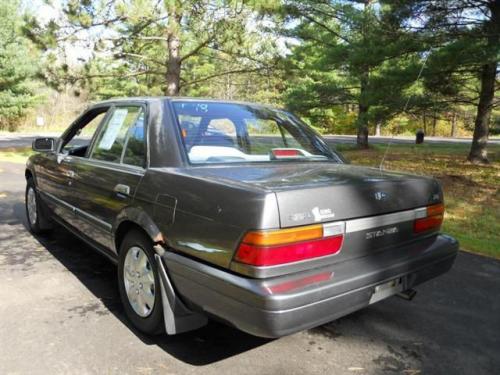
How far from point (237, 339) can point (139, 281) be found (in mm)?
763

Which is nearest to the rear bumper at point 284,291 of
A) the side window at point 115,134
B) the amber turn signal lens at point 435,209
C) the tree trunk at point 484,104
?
the amber turn signal lens at point 435,209

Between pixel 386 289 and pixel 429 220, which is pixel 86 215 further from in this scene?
pixel 429 220

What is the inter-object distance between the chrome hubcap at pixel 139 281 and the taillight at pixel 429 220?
1.76 meters

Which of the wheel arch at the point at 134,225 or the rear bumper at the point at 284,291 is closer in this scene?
the rear bumper at the point at 284,291

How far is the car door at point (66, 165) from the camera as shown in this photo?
4.12 m

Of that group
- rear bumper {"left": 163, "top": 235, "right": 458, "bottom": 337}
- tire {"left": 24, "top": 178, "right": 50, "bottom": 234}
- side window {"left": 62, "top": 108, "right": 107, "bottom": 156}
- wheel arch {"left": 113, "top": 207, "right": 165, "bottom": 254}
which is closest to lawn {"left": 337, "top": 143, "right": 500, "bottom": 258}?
rear bumper {"left": 163, "top": 235, "right": 458, "bottom": 337}

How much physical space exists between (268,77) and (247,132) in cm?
1016

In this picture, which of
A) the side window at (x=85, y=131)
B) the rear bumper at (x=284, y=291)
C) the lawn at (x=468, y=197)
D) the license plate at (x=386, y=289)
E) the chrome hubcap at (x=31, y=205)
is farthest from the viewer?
the lawn at (x=468, y=197)

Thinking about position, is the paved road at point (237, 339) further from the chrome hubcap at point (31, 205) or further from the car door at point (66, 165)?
the chrome hubcap at point (31, 205)

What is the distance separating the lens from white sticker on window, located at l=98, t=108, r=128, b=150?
3.61m

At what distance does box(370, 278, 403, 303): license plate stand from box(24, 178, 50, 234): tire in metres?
3.88

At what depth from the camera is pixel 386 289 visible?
271 centimetres

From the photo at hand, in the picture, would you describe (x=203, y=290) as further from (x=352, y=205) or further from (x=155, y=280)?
(x=352, y=205)

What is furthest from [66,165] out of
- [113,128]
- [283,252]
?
[283,252]
